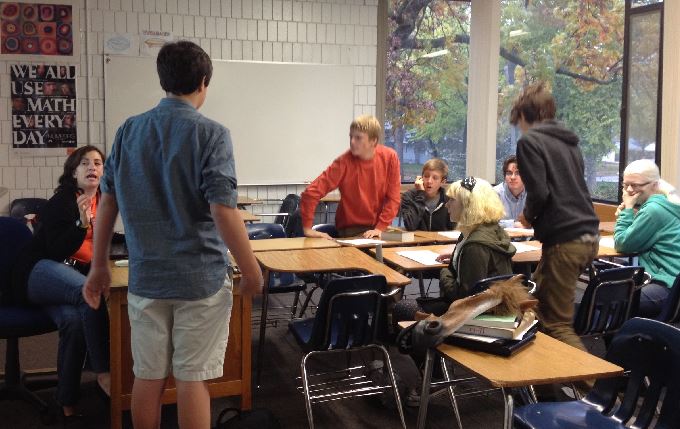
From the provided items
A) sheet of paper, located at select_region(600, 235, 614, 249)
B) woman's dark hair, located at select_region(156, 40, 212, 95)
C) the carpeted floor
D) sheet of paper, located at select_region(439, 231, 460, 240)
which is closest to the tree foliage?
sheet of paper, located at select_region(600, 235, 614, 249)

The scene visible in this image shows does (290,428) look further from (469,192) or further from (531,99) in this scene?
(531,99)

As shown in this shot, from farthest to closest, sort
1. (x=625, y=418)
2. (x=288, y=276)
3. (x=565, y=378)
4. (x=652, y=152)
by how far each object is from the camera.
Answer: (x=652, y=152)
(x=288, y=276)
(x=625, y=418)
(x=565, y=378)

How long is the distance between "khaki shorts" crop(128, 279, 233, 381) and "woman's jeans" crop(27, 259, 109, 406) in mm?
938

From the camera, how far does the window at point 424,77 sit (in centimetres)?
838

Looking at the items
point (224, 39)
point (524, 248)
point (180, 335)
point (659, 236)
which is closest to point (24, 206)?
point (224, 39)

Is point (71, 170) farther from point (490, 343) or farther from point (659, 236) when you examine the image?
point (659, 236)

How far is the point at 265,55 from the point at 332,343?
474cm

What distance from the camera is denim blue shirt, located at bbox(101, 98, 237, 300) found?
2428 millimetres

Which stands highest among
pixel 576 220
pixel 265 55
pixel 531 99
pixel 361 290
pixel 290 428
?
pixel 265 55

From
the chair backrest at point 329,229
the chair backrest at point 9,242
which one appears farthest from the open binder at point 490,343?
the chair backrest at point 329,229

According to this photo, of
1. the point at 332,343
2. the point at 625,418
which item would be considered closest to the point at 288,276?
the point at 332,343

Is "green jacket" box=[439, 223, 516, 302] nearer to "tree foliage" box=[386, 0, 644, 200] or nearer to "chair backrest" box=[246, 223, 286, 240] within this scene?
"chair backrest" box=[246, 223, 286, 240]

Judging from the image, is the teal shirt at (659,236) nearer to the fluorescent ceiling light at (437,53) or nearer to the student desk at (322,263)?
the student desk at (322,263)

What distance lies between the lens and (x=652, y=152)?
7.32 metres
